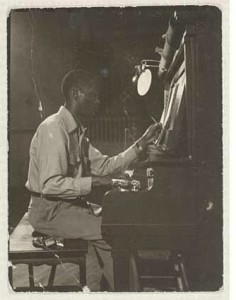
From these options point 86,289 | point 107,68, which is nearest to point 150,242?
point 86,289

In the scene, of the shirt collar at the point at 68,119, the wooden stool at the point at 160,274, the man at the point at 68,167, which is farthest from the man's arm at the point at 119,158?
the wooden stool at the point at 160,274

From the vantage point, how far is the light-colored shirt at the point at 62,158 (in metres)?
1.98

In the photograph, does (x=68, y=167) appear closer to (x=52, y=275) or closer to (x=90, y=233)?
(x=90, y=233)

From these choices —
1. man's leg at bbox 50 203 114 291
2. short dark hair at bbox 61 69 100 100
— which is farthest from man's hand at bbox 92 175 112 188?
short dark hair at bbox 61 69 100 100

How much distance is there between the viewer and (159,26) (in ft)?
6.36

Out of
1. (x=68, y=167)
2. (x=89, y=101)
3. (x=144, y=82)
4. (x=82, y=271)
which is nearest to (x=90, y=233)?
(x=82, y=271)

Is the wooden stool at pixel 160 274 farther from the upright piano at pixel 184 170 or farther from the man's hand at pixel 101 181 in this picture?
the man's hand at pixel 101 181

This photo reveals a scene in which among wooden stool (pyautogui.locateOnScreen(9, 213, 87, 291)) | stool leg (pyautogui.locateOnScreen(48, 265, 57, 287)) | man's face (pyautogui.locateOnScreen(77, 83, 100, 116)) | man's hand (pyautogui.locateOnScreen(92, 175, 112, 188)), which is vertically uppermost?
man's face (pyautogui.locateOnScreen(77, 83, 100, 116))

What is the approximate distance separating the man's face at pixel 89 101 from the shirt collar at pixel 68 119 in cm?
4

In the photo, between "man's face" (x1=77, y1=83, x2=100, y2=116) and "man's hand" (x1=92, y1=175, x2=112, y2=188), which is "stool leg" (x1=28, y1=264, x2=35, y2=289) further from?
"man's face" (x1=77, y1=83, x2=100, y2=116)

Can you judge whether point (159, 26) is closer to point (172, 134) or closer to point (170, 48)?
point (170, 48)

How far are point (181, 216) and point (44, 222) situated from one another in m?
0.53

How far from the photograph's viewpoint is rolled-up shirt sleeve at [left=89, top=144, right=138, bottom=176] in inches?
76.5

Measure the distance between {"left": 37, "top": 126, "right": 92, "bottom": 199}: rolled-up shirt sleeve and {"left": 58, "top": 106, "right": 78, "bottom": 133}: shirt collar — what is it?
0.03 metres
